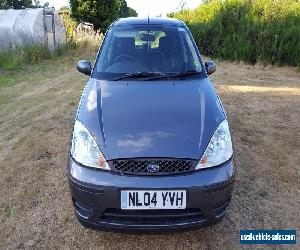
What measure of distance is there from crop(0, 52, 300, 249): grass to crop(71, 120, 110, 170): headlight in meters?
0.78

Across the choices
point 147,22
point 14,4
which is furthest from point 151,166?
point 14,4

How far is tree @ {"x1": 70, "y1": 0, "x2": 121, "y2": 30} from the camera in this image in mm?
21250

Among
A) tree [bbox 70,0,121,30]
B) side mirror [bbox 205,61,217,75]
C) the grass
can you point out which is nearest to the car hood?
side mirror [bbox 205,61,217,75]

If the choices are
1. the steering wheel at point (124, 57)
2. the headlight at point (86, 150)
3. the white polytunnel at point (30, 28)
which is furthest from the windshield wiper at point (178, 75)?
the white polytunnel at point (30, 28)

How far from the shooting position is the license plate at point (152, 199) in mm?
2715

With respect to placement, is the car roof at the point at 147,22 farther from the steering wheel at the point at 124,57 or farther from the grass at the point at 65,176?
the grass at the point at 65,176

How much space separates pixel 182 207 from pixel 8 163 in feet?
9.10

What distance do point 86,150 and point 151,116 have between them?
614 mm

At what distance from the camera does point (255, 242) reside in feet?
10.7

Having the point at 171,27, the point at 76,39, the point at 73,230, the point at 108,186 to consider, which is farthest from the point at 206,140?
the point at 76,39

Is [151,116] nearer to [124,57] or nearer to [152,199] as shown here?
[152,199]

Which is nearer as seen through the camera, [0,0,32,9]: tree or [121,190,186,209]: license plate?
[121,190,186,209]: license plate

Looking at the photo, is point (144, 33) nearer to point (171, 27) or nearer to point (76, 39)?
point (171, 27)

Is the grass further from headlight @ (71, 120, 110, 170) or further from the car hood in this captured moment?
the car hood
